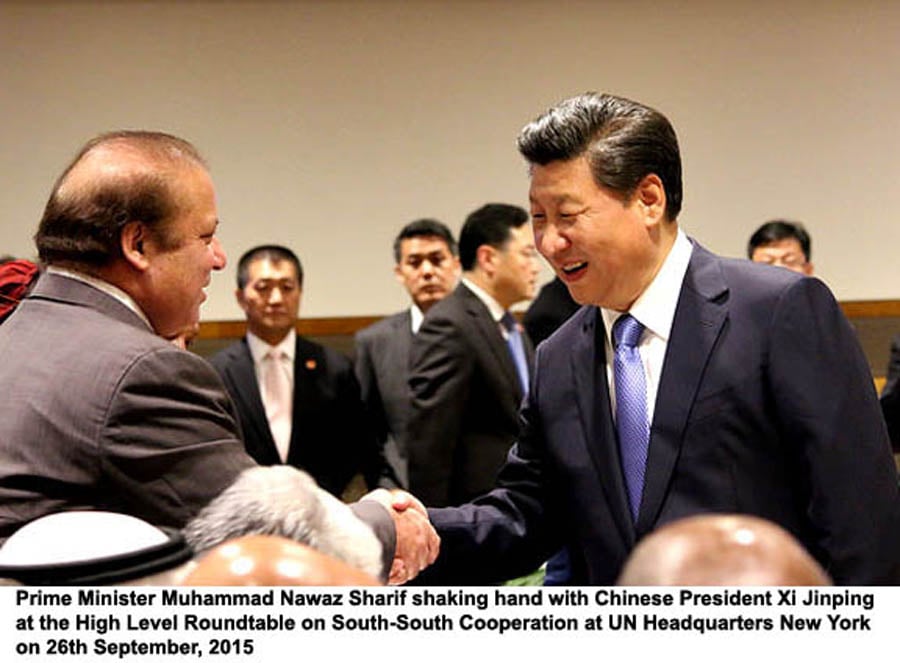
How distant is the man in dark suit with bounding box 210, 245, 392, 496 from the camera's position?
515 centimetres

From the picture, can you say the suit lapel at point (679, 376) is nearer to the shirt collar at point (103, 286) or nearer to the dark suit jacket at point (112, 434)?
the dark suit jacket at point (112, 434)

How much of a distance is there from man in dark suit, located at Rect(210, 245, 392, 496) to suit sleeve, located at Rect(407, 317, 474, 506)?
80cm

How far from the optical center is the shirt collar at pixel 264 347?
17.4ft

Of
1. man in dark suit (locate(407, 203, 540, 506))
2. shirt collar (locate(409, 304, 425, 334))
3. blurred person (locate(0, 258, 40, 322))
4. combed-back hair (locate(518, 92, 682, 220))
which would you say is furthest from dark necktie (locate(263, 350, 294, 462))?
combed-back hair (locate(518, 92, 682, 220))

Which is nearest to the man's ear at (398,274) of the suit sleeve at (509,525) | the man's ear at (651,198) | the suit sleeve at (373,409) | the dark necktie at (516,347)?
the suit sleeve at (373,409)

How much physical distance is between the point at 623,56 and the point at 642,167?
A: 4652 millimetres


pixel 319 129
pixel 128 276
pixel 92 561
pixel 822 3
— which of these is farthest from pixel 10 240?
pixel 92 561

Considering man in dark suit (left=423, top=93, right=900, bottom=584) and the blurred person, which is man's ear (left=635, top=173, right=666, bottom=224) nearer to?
man in dark suit (left=423, top=93, right=900, bottom=584)

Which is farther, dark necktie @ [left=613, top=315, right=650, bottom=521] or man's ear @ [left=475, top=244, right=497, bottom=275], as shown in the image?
man's ear @ [left=475, top=244, right=497, bottom=275]

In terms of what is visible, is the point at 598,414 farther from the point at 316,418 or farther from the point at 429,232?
the point at 429,232

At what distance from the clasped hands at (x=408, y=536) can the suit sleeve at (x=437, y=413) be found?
2.43m

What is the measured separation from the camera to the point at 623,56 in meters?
6.57

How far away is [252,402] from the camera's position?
5145 mm
